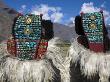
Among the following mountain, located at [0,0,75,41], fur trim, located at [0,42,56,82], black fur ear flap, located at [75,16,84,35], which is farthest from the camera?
mountain, located at [0,0,75,41]

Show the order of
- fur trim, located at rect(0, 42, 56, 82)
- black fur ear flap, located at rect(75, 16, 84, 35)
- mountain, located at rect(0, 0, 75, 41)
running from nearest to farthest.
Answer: fur trim, located at rect(0, 42, 56, 82) → black fur ear flap, located at rect(75, 16, 84, 35) → mountain, located at rect(0, 0, 75, 41)

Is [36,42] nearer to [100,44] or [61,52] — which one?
[61,52]

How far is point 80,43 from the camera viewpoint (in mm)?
6930

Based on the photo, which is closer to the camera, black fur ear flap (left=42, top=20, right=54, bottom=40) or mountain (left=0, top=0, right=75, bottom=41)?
black fur ear flap (left=42, top=20, right=54, bottom=40)

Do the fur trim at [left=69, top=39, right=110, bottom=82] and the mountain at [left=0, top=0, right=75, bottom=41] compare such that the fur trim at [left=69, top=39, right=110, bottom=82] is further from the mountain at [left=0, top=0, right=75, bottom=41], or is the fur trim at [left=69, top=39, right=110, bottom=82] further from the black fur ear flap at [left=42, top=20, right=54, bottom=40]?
the black fur ear flap at [left=42, top=20, right=54, bottom=40]

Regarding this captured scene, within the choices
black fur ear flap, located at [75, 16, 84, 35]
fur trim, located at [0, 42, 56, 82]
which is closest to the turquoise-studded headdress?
fur trim, located at [0, 42, 56, 82]

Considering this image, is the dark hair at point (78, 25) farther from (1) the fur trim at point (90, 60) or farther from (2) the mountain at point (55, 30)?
(1) the fur trim at point (90, 60)

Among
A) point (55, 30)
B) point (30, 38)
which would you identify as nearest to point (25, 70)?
point (30, 38)

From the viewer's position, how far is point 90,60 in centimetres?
683

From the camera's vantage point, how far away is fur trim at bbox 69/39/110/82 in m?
6.75

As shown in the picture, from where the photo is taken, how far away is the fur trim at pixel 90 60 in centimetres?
675

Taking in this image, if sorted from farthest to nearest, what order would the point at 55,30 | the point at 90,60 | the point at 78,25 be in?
the point at 55,30 < the point at 78,25 < the point at 90,60

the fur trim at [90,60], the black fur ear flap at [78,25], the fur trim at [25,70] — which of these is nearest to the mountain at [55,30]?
the black fur ear flap at [78,25]

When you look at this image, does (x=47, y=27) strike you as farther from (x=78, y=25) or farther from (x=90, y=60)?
(x=90, y=60)
